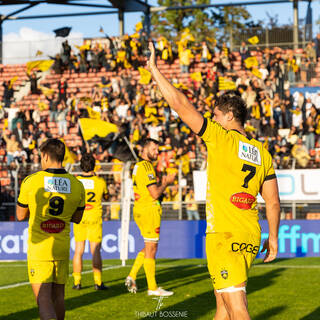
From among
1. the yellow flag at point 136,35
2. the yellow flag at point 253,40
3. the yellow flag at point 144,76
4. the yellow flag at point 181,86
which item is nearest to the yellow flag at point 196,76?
the yellow flag at point 181,86

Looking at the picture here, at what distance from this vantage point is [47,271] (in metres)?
6.05

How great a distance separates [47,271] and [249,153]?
2.31m

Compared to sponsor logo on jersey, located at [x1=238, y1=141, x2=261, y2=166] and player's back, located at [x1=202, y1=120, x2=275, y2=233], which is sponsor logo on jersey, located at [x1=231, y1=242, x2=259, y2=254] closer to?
player's back, located at [x1=202, y1=120, x2=275, y2=233]

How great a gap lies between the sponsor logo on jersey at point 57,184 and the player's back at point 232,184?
1.74m

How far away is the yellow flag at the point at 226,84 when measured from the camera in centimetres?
2298

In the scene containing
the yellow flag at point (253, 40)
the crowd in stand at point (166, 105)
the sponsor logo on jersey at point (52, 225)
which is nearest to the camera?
the sponsor logo on jersey at point (52, 225)

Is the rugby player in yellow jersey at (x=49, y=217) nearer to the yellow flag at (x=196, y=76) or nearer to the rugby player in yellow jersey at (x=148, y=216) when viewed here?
the rugby player in yellow jersey at (x=148, y=216)

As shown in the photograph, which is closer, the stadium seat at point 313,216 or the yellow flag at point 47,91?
the stadium seat at point 313,216

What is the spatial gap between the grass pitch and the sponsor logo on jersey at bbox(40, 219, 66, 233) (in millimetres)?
2520

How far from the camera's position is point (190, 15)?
150 ft

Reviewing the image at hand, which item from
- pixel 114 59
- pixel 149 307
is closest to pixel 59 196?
pixel 149 307

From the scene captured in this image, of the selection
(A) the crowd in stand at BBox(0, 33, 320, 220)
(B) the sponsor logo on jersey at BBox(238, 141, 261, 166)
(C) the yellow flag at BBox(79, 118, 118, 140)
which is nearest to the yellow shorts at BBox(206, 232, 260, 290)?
(B) the sponsor logo on jersey at BBox(238, 141, 261, 166)

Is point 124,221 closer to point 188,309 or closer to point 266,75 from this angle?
point 188,309

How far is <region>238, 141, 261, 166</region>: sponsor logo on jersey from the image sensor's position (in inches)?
192
